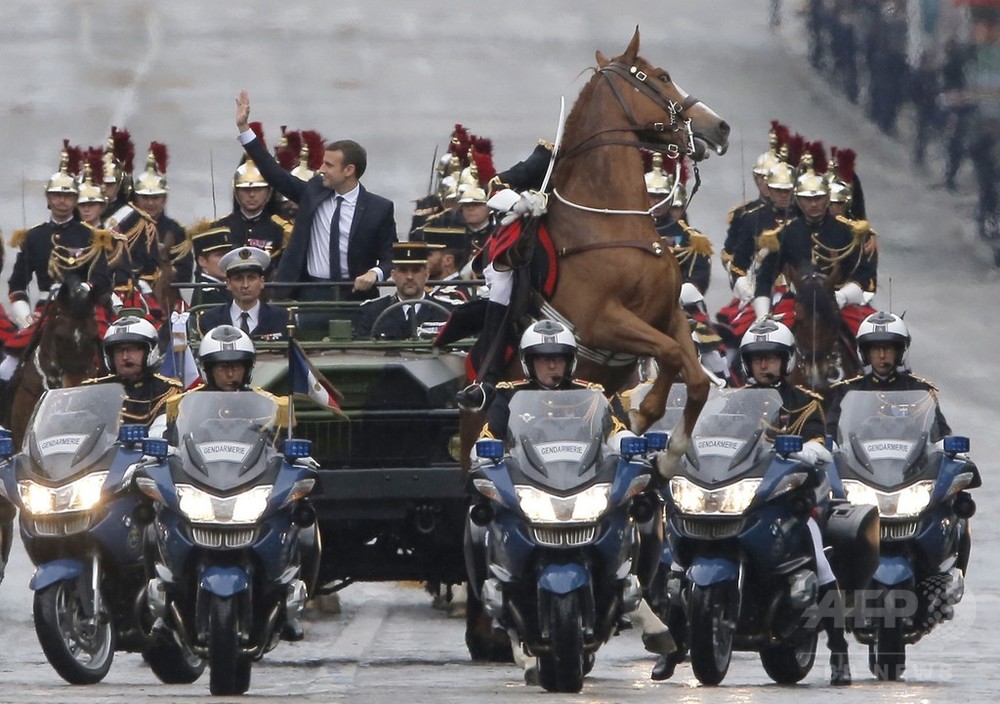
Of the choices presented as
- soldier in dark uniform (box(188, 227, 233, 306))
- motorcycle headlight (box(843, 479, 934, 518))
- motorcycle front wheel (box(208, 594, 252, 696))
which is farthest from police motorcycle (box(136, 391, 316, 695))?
A: soldier in dark uniform (box(188, 227, 233, 306))

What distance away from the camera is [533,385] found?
13836mm

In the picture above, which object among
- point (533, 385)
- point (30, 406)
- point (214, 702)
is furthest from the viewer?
point (30, 406)

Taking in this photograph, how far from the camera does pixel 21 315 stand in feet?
70.5

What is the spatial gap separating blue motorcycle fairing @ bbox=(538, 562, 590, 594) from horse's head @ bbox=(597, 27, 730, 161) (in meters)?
4.02

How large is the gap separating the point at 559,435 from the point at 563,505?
0.35 m

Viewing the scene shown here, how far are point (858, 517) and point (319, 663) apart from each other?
2915 mm

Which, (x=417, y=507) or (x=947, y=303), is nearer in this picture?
(x=417, y=507)

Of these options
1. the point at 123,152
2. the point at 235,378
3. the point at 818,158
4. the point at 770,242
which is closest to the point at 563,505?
the point at 235,378

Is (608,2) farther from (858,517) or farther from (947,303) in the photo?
(858,517)

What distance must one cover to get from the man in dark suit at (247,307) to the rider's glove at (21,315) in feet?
15.9

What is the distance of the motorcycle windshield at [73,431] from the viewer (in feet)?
45.4

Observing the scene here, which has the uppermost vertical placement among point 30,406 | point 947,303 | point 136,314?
point 136,314

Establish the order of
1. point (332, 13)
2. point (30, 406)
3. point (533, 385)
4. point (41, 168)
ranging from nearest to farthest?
point (533, 385), point (30, 406), point (41, 168), point (332, 13)

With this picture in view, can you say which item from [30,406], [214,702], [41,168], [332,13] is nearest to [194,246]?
[30,406]
